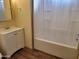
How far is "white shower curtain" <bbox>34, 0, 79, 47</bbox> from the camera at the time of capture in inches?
86.6

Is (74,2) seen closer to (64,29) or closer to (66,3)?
(66,3)

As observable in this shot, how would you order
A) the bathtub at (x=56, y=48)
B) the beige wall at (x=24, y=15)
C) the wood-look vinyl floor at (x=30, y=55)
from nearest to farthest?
1. the bathtub at (x=56, y=48)
2. the wood-look vinyl floor at (x=30, y=55)
3. the beige wall at (x=24, y=15)

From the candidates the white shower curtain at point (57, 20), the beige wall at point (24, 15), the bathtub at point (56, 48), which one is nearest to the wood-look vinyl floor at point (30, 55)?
the bathtub at point (56, 48)

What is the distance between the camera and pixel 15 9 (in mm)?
3027

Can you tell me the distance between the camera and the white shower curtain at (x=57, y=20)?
2.20 meters

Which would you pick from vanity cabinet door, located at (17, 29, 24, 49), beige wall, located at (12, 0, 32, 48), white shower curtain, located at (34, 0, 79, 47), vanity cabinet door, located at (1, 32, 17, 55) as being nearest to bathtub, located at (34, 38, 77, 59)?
white shower curtain, located at (34, 0, 79, 47)

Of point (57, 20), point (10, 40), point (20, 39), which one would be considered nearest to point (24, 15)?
point (20, 39)

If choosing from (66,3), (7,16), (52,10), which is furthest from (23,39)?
(66,3)

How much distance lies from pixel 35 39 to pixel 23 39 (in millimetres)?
389

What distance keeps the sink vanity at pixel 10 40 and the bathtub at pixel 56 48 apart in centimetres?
51

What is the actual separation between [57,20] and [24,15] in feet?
3.39

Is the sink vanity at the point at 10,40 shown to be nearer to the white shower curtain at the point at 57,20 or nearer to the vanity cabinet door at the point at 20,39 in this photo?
the vanity cabinet door at the point at 20,39

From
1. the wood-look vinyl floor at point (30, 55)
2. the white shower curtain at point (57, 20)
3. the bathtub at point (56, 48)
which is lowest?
the wood-look vinyl floor at point (30, 55)

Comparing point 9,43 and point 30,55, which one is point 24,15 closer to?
point 9,43
